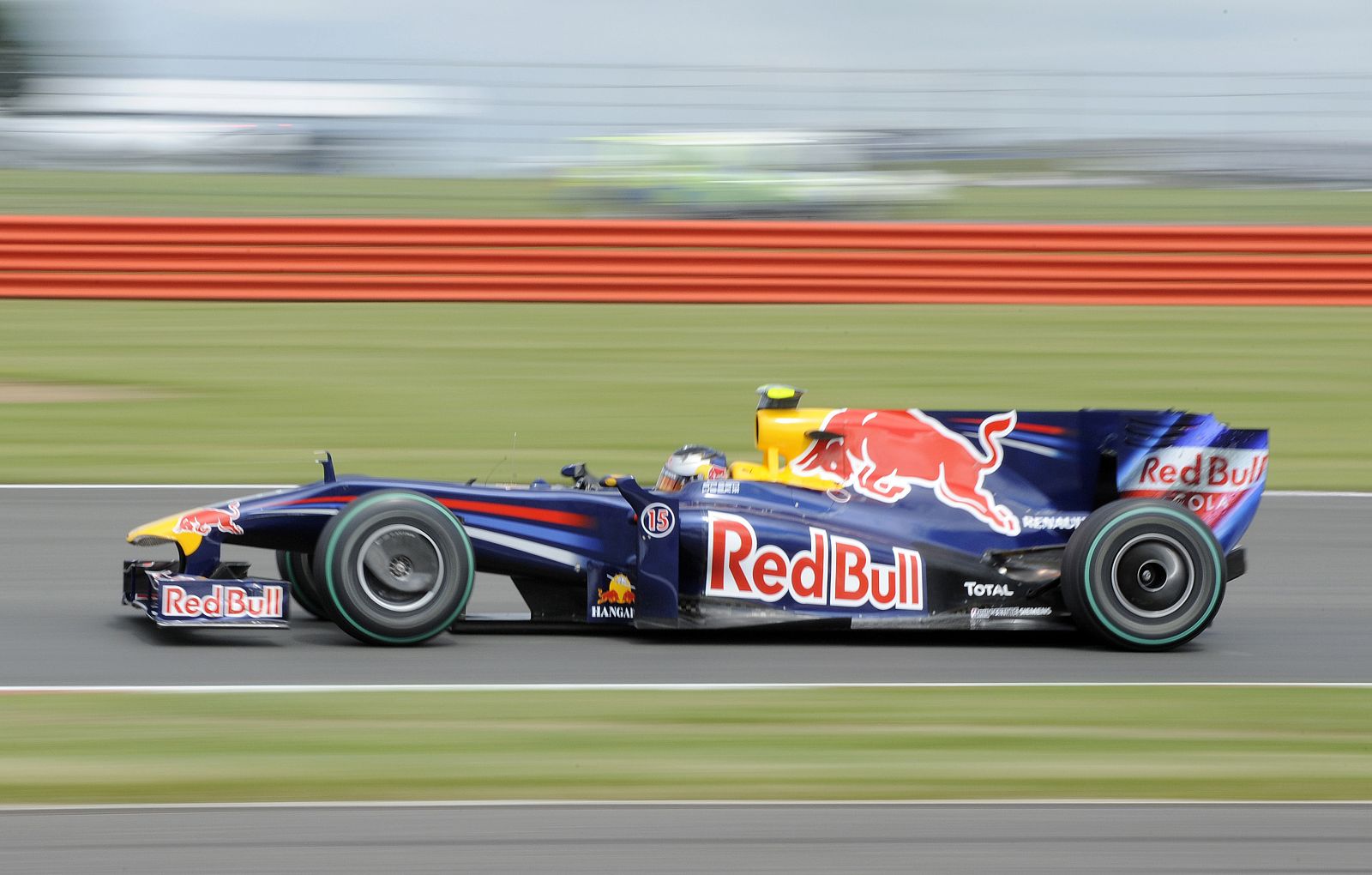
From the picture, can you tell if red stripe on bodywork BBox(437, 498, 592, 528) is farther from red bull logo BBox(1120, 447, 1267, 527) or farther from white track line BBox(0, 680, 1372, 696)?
red bull logo BBox(1120, 447, 1267, 527)

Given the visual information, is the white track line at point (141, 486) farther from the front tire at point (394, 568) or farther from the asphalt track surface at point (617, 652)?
the front tire at point (394, 568)

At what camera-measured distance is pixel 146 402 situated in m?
13.6

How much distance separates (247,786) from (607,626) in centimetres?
246

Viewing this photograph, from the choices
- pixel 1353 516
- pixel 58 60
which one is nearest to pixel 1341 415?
pixel 1353 516

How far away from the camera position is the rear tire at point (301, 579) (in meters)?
7.43

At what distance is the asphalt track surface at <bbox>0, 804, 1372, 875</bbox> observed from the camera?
4.52 metres

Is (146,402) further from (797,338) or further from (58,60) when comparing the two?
(58,60)

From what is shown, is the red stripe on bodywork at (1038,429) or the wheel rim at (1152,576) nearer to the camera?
the wheel rim at (1152,576)

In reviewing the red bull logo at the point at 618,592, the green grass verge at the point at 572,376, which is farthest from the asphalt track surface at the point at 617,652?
the green grass verge at the point at 572,376

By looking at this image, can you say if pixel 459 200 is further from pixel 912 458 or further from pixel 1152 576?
pixel 1152 576

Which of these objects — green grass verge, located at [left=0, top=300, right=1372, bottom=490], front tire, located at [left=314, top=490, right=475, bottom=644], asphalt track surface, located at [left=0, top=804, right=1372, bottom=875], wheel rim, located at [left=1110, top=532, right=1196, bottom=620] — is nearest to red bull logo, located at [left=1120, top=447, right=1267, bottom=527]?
wheel rim, located at [left=1110, top=532, right=1196, bottom=620]

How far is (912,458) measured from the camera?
23.9 ft

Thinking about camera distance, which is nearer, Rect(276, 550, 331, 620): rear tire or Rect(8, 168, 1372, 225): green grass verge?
Rect(276, 550, 331, 620): rear tire

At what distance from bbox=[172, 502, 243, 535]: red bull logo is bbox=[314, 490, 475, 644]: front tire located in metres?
0.33
